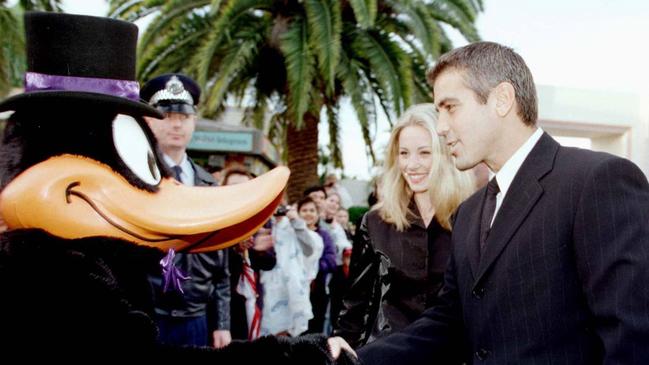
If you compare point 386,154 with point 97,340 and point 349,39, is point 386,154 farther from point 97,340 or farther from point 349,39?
point 349,39

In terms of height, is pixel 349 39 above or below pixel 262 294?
above

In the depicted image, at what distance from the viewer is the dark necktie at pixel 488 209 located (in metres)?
2.08

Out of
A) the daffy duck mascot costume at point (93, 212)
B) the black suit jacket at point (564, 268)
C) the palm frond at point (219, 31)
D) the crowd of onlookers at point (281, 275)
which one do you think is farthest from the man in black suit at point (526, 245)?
the palm frond at point (219, 31)

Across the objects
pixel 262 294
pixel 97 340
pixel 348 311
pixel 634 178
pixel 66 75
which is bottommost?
pixel 262 294

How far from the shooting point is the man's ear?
2025 mm

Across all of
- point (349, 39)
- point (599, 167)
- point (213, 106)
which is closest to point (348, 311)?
point (599, 167)

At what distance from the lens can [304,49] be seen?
8852 millimetres

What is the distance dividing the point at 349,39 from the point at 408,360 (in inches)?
311

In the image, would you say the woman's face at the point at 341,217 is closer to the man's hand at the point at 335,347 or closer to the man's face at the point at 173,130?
the man's face at the point at 173,130

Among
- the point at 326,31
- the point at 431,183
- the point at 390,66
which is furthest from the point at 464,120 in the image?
the point at 390,66

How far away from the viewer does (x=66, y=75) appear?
6.00ft

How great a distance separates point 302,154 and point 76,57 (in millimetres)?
8668

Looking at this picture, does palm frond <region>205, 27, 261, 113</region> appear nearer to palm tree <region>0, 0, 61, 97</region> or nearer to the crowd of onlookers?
palm tree <region>0, 0, 61, 97</region>

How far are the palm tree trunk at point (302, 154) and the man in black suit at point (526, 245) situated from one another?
817cm
